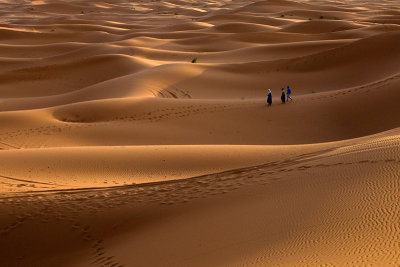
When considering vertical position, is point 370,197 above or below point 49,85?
above

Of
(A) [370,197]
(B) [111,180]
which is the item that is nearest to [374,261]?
(A) [370,197]

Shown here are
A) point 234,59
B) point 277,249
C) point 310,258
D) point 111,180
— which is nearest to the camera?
point 310,258

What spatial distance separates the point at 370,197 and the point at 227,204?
198cm

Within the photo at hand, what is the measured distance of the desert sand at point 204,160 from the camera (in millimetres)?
6117

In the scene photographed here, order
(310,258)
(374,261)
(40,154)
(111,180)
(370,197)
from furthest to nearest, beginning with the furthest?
(40,154) → (111,180) → (370,197) → (310,258) → (374,261)

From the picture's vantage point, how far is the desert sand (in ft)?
20.1

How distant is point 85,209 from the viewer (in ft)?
26.2

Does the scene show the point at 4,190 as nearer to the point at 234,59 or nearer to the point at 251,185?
the point at 251,185

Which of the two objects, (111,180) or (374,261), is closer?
(374,261)

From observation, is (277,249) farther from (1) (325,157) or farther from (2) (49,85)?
(2) (49,85)

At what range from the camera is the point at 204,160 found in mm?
10203

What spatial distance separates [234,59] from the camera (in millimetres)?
28641

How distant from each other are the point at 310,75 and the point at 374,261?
19.3 metres

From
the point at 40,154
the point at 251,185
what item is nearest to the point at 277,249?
the point at 251,185
